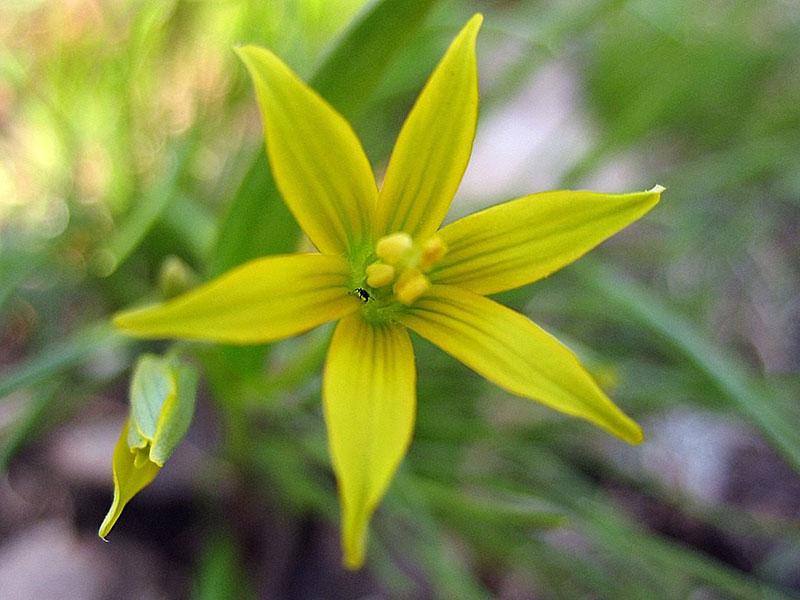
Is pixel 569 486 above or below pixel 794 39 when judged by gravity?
below

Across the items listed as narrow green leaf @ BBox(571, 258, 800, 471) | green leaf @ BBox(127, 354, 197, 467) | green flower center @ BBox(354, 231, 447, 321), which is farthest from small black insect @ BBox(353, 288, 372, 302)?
narrow green leaf @ BBox(571, 258, 800, 471)

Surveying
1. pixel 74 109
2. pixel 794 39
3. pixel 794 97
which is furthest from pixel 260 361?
pixel 794 39

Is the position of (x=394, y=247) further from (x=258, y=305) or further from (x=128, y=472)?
(x=128, y=472)

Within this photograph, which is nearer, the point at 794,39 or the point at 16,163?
the point at 16,163

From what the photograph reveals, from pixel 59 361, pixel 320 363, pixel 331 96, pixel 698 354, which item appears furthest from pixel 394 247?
pixel 698 354

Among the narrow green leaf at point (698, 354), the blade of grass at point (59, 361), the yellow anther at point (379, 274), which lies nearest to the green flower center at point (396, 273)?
the yellow anther at point (379, 274)

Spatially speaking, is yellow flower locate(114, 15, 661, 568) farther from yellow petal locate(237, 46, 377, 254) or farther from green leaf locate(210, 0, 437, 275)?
green leaf locate(210, 0, 437, 275)

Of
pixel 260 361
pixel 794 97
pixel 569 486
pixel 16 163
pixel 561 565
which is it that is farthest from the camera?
pixel 794 97

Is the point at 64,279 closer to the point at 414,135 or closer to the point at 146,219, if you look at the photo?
the point at 146,219
